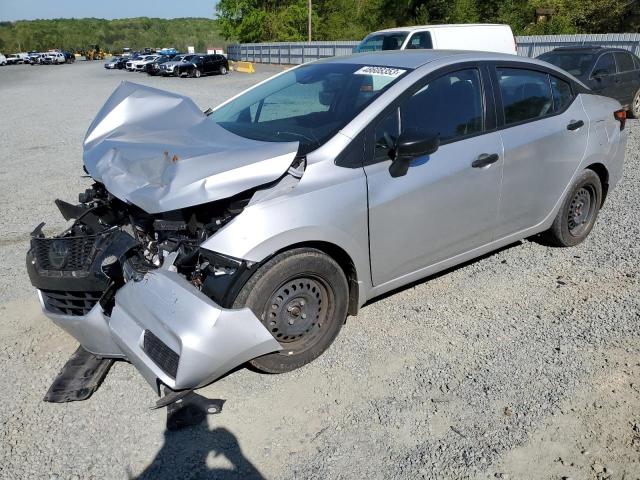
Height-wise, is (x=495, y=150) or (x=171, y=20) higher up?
(x=171, y=20)

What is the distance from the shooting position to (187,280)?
2842mm

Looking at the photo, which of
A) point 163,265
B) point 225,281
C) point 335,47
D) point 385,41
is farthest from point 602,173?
point 335,47

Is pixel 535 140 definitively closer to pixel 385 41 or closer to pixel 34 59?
pixel 385 41

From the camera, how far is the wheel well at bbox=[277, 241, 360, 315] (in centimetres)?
313

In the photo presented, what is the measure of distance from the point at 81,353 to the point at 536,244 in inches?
156

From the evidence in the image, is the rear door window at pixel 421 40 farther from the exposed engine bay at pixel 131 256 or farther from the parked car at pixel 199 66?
the parked car at pixel 199 66

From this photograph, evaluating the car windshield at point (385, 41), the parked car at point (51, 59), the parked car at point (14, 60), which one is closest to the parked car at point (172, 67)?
the car windshield at point (385, 41)

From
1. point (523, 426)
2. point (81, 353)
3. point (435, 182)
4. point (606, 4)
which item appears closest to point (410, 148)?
point (435, 182)

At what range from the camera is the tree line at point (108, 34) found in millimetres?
109750

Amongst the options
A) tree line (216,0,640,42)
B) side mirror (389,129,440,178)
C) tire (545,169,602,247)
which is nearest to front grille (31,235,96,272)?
side mirror (389,129,440,178)

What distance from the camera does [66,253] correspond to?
3043mm

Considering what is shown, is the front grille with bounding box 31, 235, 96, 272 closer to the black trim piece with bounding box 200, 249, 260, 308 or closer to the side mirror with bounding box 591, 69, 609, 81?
the black trim piece with bounding box 200, 249, 260, 308

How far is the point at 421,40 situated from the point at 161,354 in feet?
38.2

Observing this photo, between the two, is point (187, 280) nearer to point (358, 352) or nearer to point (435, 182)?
point (358, 352)
